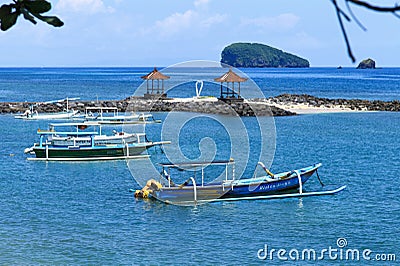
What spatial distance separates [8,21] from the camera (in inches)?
64.3

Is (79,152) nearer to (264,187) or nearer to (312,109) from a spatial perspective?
(264,187)

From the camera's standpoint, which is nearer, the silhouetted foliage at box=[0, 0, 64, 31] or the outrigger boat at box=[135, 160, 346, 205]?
the silhouetted foliage at box=[0, 0, 64, 31]

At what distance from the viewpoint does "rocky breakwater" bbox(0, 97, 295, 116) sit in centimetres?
3931

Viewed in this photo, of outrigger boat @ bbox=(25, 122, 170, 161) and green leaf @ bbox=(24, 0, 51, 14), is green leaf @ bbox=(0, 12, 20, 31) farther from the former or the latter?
→ outrigger boat @ bbox=(25, 122, 170, 161)

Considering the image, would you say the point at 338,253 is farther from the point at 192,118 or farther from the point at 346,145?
the point at 192,118

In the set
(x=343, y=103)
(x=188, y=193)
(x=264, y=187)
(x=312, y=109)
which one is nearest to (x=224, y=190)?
(x=188, y=193)

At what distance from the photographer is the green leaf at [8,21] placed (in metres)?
1.62

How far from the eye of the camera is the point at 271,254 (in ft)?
37.7

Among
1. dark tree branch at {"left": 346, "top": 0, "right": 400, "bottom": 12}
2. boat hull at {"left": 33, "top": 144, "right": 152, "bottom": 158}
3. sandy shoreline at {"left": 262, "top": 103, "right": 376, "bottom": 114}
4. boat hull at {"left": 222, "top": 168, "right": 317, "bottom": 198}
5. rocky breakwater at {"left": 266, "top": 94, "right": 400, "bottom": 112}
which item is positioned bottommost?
boat hull at {"left": 222, "top": 168, "right": 317, "bottom": 198}

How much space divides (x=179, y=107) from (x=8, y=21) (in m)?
40.1

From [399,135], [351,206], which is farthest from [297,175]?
[399,135]

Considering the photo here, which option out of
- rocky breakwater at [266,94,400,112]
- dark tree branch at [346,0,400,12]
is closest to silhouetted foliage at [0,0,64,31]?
dark tree branch at [346,0,400,12]

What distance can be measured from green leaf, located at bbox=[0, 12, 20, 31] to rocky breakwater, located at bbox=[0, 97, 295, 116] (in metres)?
37.0

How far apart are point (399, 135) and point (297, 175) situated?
1332 centimetres
